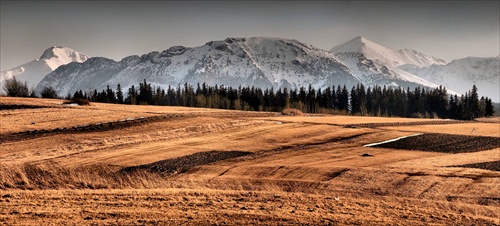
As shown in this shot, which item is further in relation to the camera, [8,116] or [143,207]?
[8,116]

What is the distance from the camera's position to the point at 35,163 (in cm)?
3350

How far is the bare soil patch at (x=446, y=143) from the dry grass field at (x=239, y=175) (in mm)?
116

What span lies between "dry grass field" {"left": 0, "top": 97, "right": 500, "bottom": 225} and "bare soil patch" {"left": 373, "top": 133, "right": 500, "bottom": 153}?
0.12 metres

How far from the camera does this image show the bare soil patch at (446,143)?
4303 cm

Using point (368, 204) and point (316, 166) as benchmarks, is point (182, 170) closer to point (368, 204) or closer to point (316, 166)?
point (316, 166)

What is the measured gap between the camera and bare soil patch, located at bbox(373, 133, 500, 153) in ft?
141

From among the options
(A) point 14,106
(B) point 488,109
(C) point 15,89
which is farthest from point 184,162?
(B) point 488,109

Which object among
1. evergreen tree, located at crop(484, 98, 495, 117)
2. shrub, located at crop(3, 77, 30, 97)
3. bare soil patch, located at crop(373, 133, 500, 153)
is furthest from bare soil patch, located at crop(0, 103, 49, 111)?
evergreen tree, located at crop(484, 98, 495, 117)

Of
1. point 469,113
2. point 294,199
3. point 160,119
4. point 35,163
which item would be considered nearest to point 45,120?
point 160,119

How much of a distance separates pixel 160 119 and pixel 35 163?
26.9m

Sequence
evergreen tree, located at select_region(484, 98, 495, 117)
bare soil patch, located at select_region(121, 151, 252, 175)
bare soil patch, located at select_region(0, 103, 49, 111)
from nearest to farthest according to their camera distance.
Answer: bare soil patch, located at select_region(121, 151, 252, 175) → bare soil patch, located at select_region(0, 103, 49, 111) → evergreen tree, located at select_region(484, 98, 495, 117)

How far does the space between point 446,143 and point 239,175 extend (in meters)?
25.1

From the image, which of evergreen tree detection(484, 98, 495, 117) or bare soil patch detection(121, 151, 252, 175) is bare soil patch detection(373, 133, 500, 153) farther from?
evergreen tree detection(484, 98, 495, 117)

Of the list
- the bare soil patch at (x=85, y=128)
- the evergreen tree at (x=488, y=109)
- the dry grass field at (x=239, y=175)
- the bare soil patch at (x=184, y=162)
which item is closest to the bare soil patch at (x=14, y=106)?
the dry grass field at (x=239, y=175)
